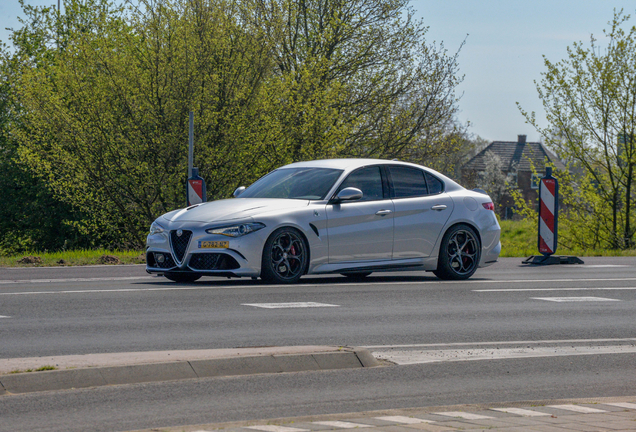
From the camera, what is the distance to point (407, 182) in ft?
44.4

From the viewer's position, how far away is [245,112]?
25.0 metres

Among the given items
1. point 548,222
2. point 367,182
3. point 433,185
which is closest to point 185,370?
point 367,182

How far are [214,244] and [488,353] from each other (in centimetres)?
481

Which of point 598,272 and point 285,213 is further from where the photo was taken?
point 598,272

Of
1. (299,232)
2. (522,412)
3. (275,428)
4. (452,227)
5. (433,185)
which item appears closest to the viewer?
(275,428)

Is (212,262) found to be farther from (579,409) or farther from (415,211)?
(579,409)

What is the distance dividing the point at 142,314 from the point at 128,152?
15.6 metres

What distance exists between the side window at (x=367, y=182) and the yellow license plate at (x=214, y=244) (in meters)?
2.01

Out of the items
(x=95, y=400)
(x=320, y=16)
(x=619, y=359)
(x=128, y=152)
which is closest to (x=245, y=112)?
(x=128, y=152)

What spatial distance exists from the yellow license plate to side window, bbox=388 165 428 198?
2736 millimetres

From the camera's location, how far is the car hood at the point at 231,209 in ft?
39.2

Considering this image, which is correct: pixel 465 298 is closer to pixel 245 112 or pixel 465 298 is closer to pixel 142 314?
pixel 142 314

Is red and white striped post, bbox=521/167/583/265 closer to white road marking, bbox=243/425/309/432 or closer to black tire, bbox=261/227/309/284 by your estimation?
black tire, bbox=261/227/309/284

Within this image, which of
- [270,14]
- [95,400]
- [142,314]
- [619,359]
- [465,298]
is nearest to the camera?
[95,400]
